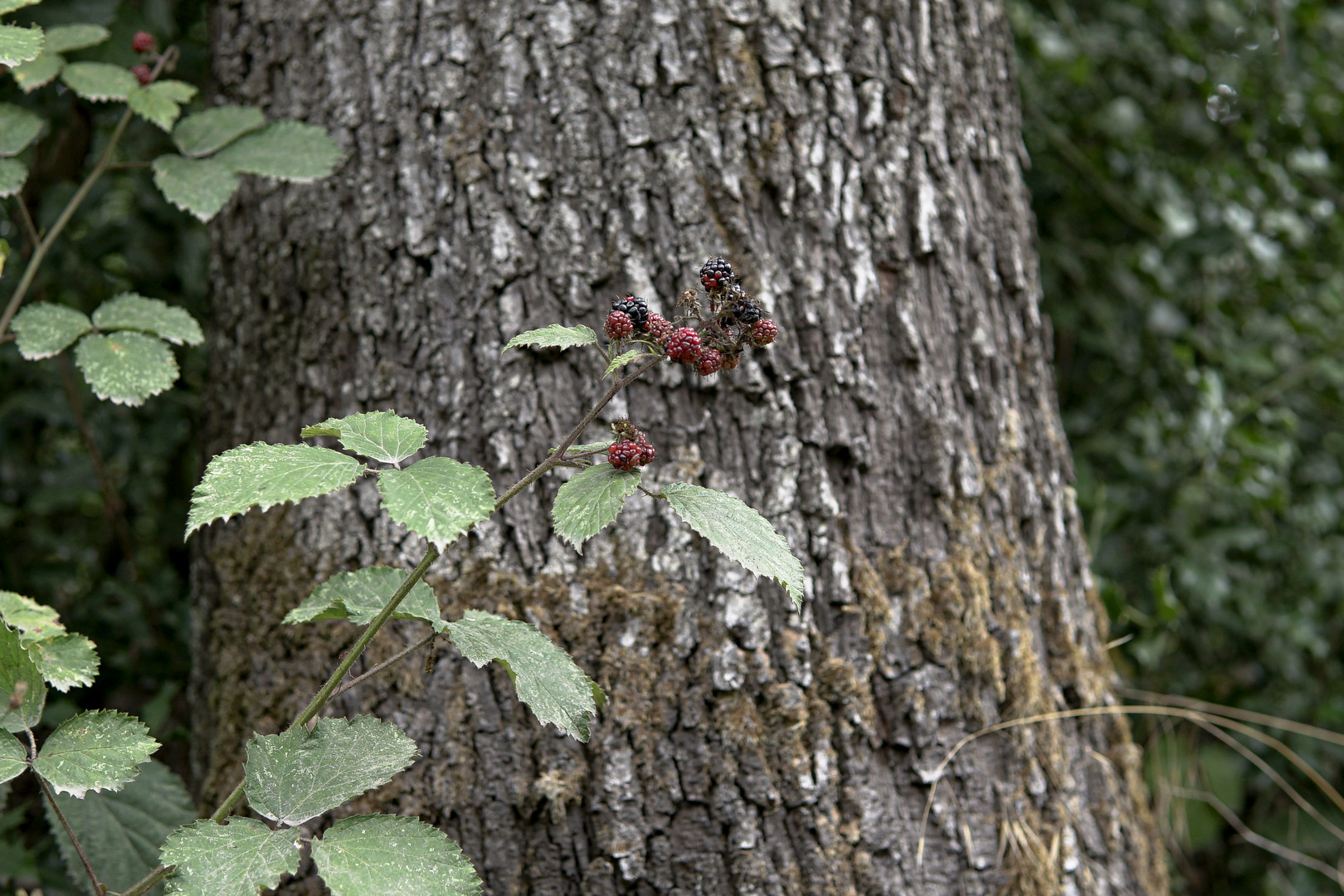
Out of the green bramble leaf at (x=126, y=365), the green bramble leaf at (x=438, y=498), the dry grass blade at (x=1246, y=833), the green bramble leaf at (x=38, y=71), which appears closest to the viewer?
the green bramble leaf at (x=438, y=498)

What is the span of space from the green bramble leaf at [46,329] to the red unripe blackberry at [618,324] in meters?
0.78

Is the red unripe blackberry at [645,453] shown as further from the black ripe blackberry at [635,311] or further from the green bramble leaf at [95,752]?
the green bramble leaf at [95,752]

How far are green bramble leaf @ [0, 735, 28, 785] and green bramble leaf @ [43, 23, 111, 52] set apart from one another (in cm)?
95

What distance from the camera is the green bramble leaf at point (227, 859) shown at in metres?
0.72

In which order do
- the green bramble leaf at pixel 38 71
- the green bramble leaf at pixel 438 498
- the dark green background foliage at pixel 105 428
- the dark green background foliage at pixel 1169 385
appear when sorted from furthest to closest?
1. the dark green background foliage at pixel 1169 385
2. the dark green background foliage at pixel 105 428
3. the green bramble leaf at pixel 38 71
4. the green bramble leaf at pixel 438 498

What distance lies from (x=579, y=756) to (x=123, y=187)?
186 centimetres

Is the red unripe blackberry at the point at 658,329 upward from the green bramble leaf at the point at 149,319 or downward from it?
upward

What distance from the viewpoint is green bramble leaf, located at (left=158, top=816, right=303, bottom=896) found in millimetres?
718

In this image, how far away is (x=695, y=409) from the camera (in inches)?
45.2

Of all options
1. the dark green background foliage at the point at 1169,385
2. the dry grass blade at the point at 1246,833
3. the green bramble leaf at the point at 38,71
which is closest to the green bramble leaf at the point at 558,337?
the green bramble leaf at the point at 38,71

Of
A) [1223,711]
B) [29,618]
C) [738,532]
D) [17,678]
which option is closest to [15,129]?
[29,618]

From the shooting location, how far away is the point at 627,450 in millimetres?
757

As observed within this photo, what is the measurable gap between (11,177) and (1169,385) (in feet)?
8.13

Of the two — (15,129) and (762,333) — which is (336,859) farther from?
(15,129)
